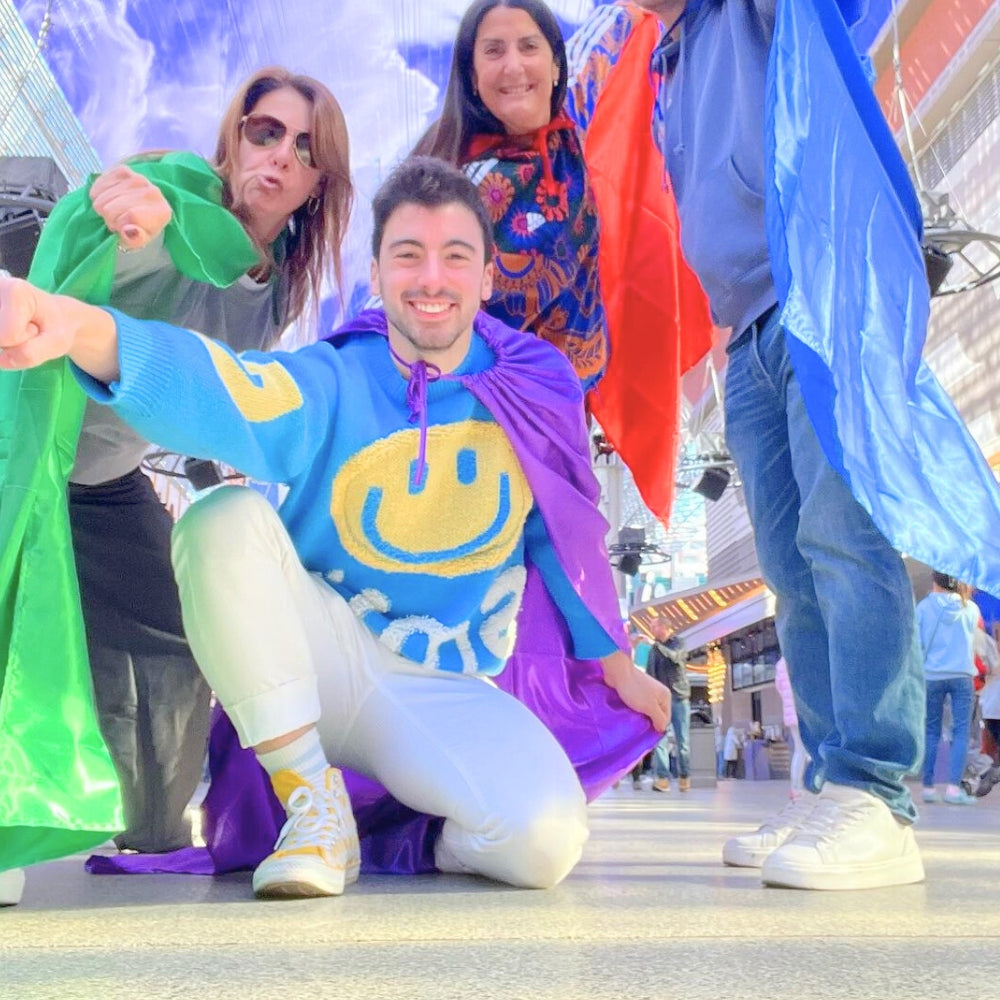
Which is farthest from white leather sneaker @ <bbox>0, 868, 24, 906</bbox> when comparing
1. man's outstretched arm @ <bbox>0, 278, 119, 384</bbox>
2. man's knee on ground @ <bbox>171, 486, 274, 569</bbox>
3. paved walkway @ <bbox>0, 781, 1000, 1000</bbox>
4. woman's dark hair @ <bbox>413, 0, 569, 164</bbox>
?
woman's dark hair @ <bbox>413, 0, 569, 164</bbox>

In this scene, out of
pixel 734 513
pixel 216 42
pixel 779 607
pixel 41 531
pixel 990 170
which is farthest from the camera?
pixel 734 513

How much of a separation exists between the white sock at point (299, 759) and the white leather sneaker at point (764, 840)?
0.73 metres

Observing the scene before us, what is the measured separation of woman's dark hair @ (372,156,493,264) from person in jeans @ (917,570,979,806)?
5.52m

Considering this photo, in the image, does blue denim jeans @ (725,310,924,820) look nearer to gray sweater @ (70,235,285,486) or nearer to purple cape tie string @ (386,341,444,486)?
purple cape tie string @ (386,341,444,486)

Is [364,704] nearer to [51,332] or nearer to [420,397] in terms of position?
[420,397]

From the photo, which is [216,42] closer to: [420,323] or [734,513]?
[420,323]

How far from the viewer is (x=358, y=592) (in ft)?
6.84

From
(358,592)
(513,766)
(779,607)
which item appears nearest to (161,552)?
(358,592)

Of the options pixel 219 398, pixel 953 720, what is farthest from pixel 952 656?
pixel 219 398

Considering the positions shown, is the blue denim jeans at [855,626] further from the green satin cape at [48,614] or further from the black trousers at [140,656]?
the black trousers at [140,656]

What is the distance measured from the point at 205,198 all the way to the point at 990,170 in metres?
9.91

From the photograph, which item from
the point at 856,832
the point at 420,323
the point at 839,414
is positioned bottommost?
the point at 856,832

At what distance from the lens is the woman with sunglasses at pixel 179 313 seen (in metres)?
2.10

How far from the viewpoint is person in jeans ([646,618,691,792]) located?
10.7 meters
